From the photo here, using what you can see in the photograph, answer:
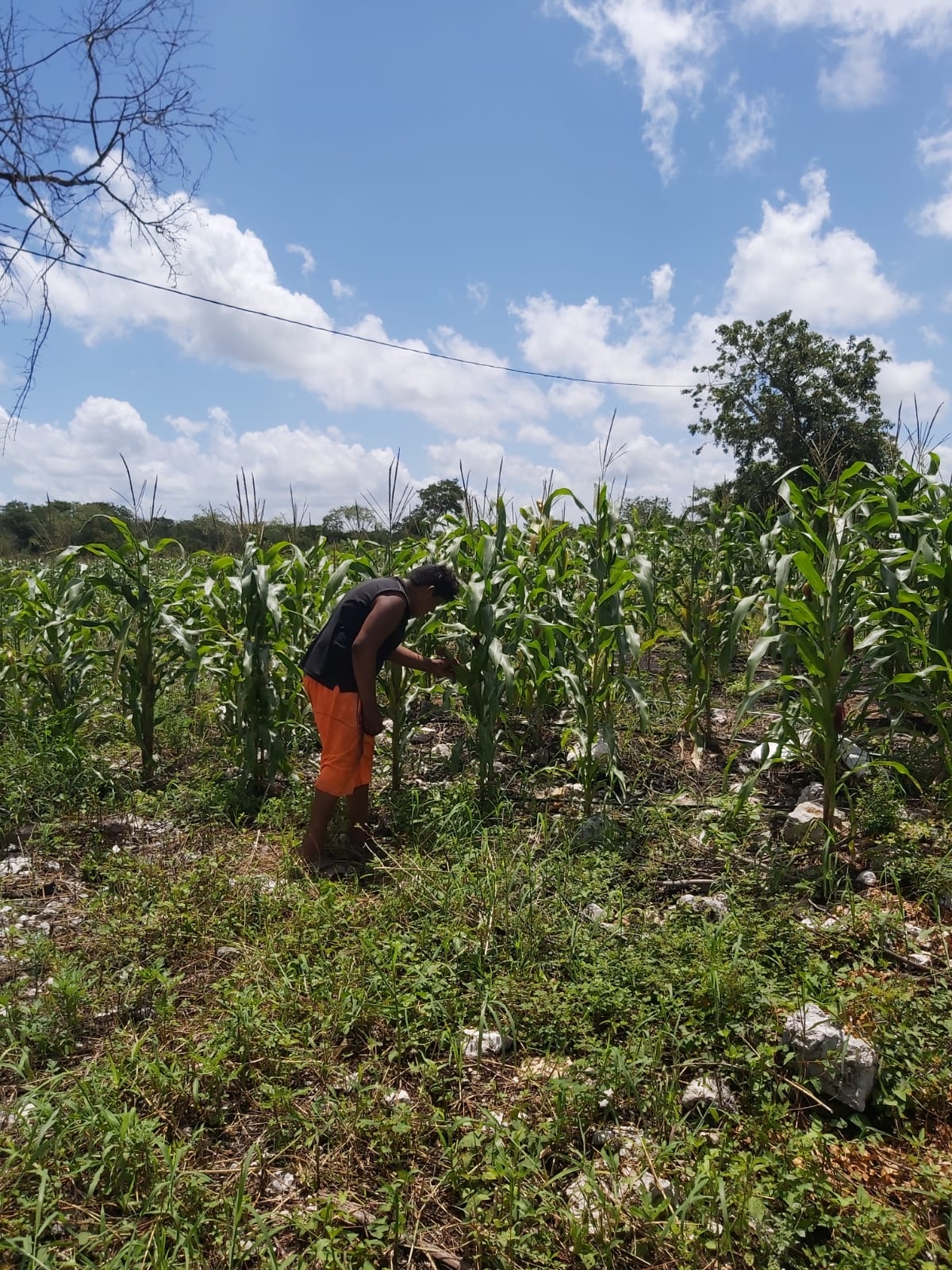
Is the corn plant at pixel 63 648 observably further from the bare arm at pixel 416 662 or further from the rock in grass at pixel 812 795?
the rock in grass at pixel 812 795

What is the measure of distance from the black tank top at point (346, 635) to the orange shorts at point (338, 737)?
0.06 m

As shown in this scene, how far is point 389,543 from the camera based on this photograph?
4.86 m

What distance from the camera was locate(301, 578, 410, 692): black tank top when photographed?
388 centimetres

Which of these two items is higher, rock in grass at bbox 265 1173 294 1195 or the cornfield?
the cornfield

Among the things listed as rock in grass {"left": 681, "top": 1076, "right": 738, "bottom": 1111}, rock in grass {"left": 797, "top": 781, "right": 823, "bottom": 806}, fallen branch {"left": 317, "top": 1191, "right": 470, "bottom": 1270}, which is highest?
rock in grass {"left": 797, "top": 781, "right": 823, "bottom": 806}

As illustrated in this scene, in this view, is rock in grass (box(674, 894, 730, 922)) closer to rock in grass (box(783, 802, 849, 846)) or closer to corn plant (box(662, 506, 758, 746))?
rock in grass (box(783, 802, 849, 846))

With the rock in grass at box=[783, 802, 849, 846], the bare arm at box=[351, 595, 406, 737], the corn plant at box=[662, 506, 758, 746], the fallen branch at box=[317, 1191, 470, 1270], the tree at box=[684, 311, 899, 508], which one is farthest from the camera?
the tree at box=[684, 311, 899, 508]

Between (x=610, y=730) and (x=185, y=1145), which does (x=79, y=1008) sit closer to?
(x=185, y=1145)

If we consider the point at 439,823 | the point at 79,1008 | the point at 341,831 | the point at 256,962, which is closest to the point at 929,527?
the point at 439,823

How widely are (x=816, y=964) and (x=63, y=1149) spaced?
2.42 metres

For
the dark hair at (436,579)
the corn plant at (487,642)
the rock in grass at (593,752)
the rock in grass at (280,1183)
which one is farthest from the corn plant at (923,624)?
the rock in grass at (280,1183)

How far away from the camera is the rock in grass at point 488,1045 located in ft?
8.48

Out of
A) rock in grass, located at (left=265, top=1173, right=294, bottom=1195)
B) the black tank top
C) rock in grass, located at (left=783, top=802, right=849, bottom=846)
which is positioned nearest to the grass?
rock in grass, located at (left=265, top=1173, right=294, bottom=1195)

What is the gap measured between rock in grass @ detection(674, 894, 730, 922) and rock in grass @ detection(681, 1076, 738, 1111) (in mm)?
839
